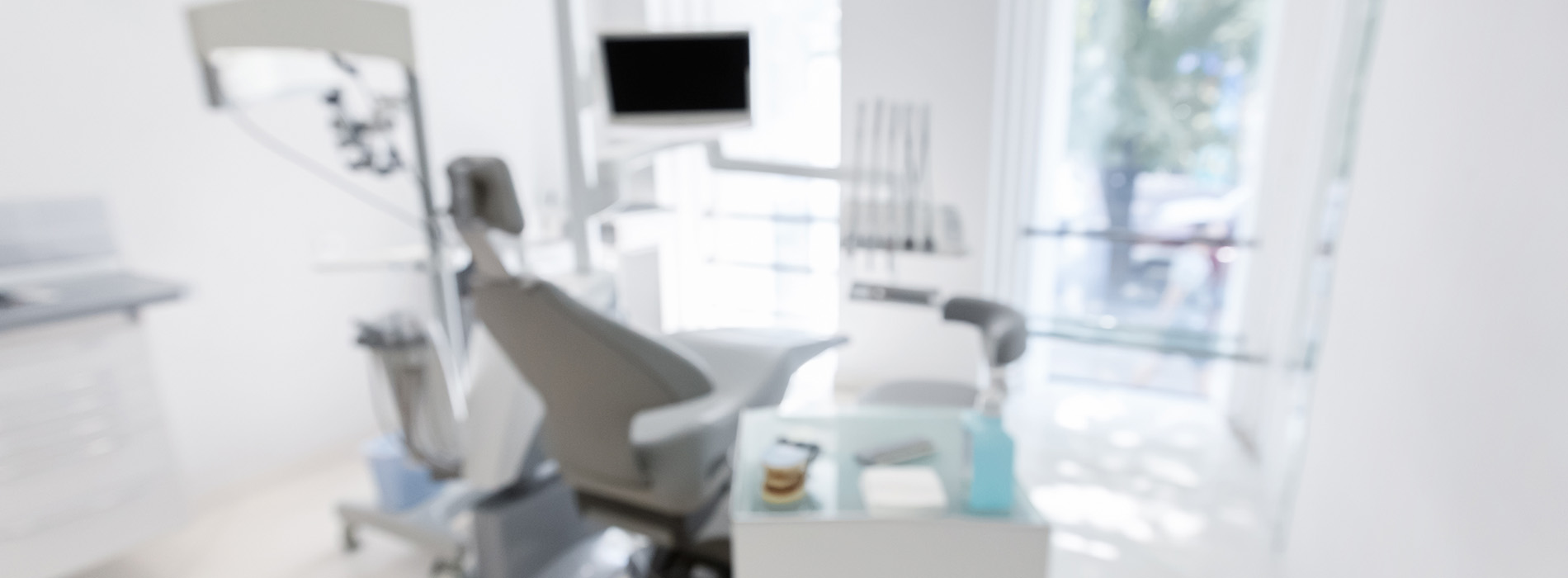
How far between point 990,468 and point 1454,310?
0.83 meters

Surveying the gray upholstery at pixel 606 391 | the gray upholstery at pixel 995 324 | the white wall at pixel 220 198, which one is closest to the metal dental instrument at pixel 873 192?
the gray upholstery at pixel 995 324

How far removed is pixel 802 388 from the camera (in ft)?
11.6

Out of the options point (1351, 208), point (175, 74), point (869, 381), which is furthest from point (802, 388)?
point (175, 74)

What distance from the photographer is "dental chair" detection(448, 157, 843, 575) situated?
147 cm

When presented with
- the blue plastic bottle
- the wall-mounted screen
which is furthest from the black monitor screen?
the blue plastic bottle

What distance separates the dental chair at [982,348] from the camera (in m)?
1.28

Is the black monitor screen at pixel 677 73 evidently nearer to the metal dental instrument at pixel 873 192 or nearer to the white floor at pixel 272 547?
the metal dental instrument at pixel 873 192

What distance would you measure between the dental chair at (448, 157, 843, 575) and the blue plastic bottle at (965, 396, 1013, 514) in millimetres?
546

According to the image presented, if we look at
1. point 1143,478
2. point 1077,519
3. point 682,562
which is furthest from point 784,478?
point 1143,478

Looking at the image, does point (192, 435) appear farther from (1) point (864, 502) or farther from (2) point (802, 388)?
(1) point (864, 502)

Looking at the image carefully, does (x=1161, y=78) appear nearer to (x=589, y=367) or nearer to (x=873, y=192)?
(x=873, y=192)

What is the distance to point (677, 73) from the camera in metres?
1.88

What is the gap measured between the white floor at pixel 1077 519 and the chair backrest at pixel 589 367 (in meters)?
0.75

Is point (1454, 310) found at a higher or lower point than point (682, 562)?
higher
